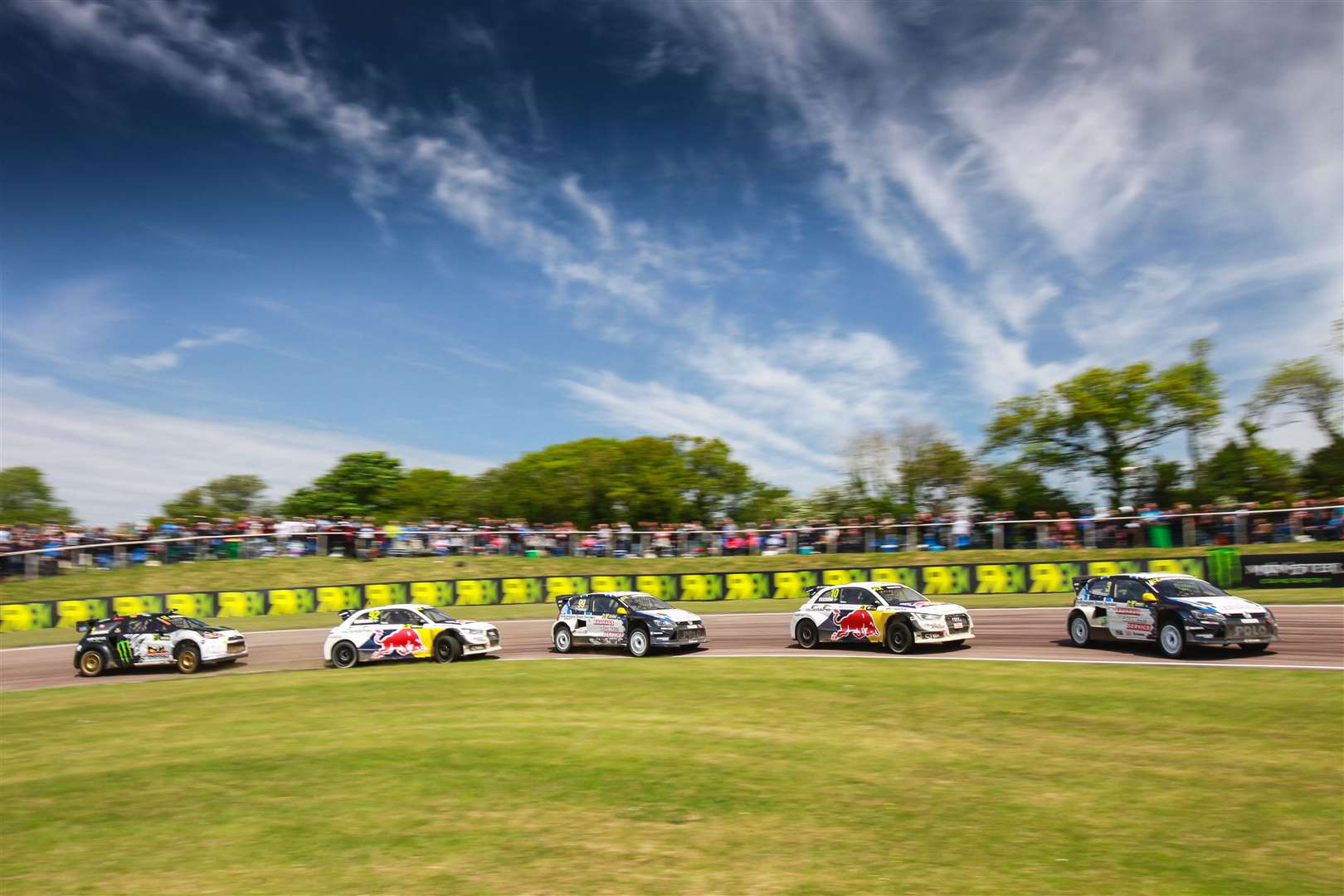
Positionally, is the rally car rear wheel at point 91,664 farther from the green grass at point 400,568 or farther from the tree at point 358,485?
the tree at point 358,485

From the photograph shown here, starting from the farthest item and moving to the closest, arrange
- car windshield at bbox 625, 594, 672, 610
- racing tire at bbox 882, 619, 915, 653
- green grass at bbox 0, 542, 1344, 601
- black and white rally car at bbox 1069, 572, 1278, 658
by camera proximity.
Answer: green grass at bbox 0, 542, 1344, 601
car windshield at bbox 625, 594, 672, 610
racing tire at bbox 882, 619, 915, 653
black and white rally car at bbox 1069, 572, 1278, 658

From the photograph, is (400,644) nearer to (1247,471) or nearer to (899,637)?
(899,637)

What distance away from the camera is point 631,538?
40844mm

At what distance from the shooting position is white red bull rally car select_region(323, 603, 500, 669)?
19500 mm

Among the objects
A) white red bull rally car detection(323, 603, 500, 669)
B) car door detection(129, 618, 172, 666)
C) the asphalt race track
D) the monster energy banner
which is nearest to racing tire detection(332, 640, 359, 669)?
white red bull rally car detection(323, 603, 500, 669)

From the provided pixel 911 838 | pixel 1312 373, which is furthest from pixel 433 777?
pixel 1312 373

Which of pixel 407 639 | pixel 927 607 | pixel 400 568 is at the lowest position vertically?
pixel 407 639

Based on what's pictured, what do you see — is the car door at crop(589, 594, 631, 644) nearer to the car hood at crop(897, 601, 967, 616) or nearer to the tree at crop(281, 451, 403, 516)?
the car hood at crop(897, 601, 967, 616)

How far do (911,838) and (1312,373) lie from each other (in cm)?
6072

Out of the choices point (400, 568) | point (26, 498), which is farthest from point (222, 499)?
point (400, 568)

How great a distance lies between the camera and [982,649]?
18.2 metres

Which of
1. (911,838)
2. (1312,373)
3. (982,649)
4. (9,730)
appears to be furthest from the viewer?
(1312,373)

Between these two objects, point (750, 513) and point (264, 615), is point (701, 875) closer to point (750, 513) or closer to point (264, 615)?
point (264, 615)

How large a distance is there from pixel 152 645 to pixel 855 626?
15.5 meters
